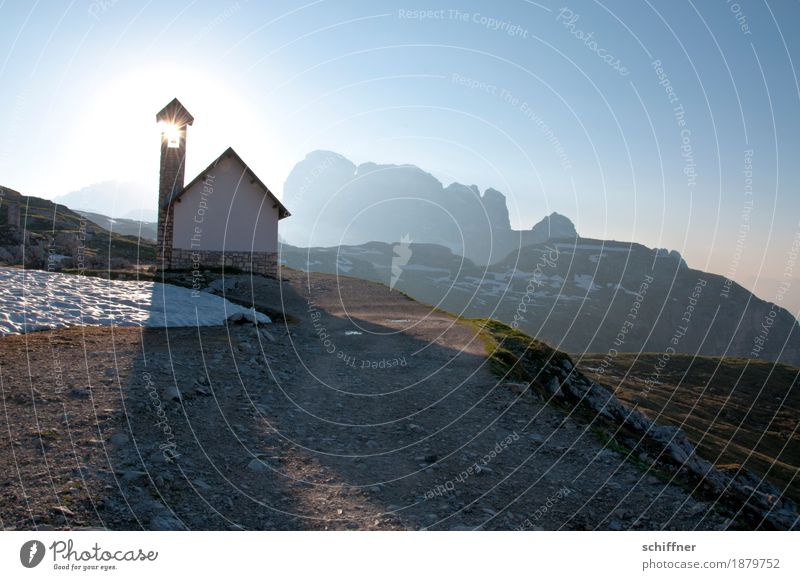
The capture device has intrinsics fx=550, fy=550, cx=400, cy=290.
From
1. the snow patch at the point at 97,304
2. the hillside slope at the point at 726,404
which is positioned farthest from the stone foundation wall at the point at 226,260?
the hillside slope at the point at 726,404

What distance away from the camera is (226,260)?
3803 centimetres

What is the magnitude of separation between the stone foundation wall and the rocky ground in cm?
2057

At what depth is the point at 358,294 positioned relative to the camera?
3762 cm

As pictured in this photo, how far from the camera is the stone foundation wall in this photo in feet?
120

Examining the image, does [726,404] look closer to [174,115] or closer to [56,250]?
[174,115]

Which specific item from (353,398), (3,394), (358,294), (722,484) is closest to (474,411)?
(353,398)

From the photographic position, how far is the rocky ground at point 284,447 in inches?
313

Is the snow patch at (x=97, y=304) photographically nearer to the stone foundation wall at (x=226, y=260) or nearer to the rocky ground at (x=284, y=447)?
the rocky ground at (x=284, y=447)

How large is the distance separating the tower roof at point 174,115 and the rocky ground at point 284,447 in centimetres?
2376

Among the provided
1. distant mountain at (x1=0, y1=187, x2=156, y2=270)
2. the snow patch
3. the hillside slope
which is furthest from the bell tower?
the hillside slope

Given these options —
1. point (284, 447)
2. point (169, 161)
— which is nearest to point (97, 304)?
point (284, 447)

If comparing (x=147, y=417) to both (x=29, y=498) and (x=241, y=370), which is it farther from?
(x=241, y=370)

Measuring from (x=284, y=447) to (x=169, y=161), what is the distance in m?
31.2

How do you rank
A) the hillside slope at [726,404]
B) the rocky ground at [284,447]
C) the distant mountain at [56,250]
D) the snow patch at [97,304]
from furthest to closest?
the hillside slope at [726,404] → the distant mountain at [56,250] → the snow patch at [97,304] → the rocky ground at [284,447]
